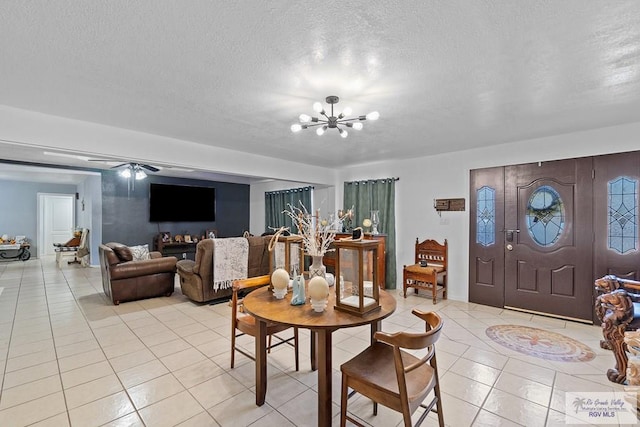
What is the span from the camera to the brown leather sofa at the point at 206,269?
4.26 meters

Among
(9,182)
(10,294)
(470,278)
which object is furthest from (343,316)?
(9,182)

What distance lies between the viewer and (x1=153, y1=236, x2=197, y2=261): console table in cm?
702

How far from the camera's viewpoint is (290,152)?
4656 mm

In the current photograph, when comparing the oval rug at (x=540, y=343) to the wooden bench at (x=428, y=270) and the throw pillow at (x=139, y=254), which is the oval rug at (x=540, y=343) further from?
the throw pillow at (x=139, y=254)

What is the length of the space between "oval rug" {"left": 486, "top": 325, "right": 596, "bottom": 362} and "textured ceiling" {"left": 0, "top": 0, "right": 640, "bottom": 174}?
242cm

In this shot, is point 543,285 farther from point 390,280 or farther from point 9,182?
point 9,182

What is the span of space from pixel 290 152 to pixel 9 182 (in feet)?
30.6

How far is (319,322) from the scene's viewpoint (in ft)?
5.46

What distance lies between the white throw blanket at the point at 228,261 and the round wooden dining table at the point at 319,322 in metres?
2.41

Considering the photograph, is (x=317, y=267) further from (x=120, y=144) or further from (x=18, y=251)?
(x=18, y=251)

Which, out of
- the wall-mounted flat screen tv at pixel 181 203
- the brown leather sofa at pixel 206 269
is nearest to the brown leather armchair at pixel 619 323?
the brown leather sofa at pixel 206 269

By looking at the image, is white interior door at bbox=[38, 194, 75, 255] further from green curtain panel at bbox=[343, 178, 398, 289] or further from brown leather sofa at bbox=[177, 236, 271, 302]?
green curtain panel at bbox=[343, 178, 398, 289]

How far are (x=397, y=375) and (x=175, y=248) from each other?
7.16 meters
